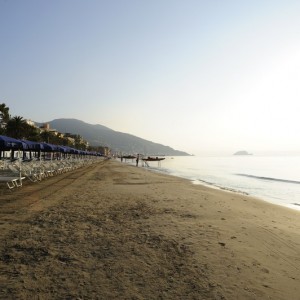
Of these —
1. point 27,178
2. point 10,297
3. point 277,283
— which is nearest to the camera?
point 10,297

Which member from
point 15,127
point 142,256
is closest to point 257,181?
point 142,256

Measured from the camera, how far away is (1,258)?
4293mm

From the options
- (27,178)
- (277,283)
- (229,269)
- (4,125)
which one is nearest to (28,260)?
(229,269)

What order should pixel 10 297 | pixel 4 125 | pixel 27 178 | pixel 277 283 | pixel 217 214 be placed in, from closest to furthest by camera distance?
pixel 10 297 → pixel 277 283 → pixel 217 214 → pixel 27 178 → pixel 4 125

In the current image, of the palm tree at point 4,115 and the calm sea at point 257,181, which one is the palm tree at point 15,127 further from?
the calm sea at point 257,181

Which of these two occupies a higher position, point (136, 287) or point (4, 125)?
point (4, 125)

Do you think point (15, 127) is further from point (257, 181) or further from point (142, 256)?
point (142, 256)

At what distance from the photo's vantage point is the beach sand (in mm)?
3555

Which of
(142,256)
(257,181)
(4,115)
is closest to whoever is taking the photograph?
(142,256)

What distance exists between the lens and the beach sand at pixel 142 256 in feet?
11.7

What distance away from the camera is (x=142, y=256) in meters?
4.68

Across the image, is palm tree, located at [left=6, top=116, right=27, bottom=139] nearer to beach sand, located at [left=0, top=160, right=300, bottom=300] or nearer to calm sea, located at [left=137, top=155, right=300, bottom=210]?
calm sea, located at [left=137, top=155, right=300, bottom=210]

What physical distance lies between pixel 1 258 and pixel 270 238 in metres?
5.13

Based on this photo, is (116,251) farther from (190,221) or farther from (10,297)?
(190,221)
